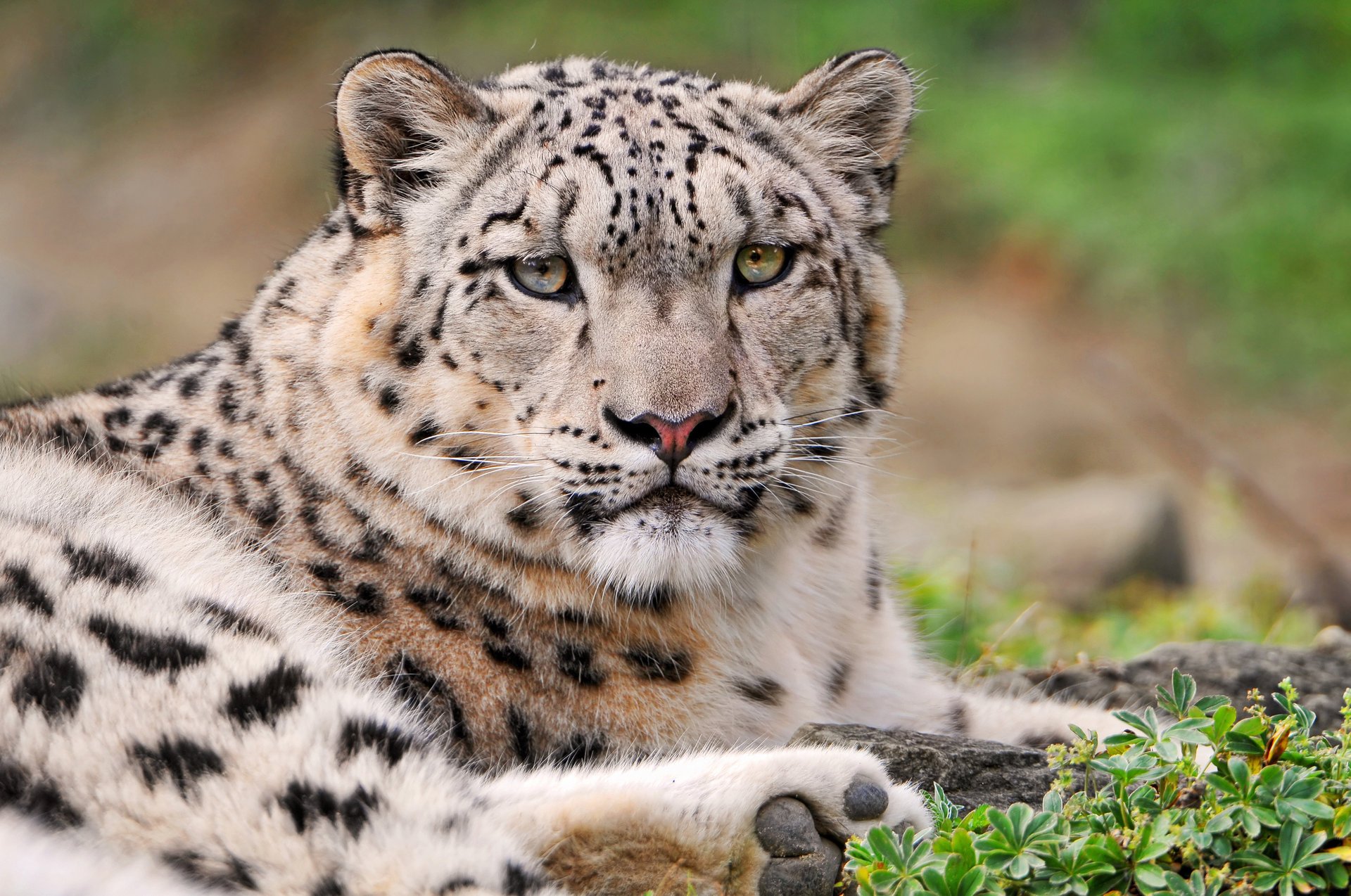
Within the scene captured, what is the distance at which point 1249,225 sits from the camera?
48.5 ft

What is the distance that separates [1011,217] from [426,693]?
518 inches

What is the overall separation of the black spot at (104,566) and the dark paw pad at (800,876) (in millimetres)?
1619

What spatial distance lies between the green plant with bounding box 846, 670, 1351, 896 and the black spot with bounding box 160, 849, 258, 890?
1180 mm

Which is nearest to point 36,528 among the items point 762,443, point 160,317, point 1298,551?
point 762,443

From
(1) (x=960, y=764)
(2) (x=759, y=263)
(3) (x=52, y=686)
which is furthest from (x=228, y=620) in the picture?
(1) (x=960, y=764)

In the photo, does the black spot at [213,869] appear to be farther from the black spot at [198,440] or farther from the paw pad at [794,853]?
the black spot at [198,440]

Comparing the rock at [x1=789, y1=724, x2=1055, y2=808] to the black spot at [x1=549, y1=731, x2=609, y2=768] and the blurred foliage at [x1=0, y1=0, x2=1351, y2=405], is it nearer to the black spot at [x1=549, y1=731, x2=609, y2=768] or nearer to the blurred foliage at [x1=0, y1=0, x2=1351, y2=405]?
the black spot at [x1=549, y1=731, x2=609, y2=768]

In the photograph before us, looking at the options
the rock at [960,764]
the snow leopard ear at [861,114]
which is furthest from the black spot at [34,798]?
→ the snow leopard ear at [861,114]

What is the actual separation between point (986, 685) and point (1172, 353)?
403 inches

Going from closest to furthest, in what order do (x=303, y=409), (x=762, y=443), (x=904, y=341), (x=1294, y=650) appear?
(x=762, y=443), (x=303, y=409), (x=904, y=341), (x=1294, y=650)

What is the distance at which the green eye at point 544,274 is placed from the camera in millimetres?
3969

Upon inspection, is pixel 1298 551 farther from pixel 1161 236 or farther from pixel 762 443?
pixel 1161 236

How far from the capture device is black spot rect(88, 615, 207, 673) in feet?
10.3

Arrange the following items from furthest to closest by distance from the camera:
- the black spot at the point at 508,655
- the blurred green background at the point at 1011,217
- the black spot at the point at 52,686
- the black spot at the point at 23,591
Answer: the blurred green background at the point at 1011,217 → the black spot at the point at 508,655 → the black spot at the point at 23,591 → the black spot at the point at 52,686
